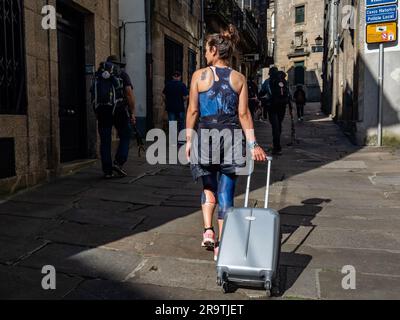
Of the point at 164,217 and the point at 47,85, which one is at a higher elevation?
the point at 47,85

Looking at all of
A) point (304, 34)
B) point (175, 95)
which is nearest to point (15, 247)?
point (175, 95)

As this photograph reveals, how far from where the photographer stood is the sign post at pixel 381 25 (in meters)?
9.52

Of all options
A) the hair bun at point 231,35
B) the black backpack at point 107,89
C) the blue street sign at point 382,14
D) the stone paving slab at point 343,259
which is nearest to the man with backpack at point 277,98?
the blue street sign at point 382,14


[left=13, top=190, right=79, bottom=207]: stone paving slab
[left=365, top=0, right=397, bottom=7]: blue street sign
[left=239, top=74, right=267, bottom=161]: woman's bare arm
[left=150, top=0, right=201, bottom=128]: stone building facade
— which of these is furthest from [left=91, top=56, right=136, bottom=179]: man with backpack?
[left=365, top=0, right=397, bottom=7]: blue street sign

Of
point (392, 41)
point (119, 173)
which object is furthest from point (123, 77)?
point (392, 41)

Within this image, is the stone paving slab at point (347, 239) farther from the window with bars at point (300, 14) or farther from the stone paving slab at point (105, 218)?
the window with bars at point (300, 14)

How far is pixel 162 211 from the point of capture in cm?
490

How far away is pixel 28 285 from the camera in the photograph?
2971mm

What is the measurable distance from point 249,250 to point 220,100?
3.90ft

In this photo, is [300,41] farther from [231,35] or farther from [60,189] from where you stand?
[231,35]

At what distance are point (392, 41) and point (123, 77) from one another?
6370 millimetres

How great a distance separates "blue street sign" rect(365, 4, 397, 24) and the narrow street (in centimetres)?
420

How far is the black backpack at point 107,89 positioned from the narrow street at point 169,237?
1.10m
